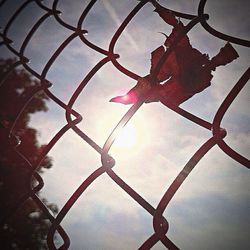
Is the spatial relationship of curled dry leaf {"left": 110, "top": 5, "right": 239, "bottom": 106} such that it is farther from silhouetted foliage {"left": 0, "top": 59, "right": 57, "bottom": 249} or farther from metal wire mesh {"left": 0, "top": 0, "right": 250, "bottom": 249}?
silhouetted foliage {"left": 0, "top": 59, "right": 57, "bottom": 249}

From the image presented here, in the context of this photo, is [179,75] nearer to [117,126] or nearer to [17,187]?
[117,126]

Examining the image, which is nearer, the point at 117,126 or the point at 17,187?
the point at 117,126

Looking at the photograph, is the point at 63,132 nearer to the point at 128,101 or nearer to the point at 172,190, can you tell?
the point at 128,101

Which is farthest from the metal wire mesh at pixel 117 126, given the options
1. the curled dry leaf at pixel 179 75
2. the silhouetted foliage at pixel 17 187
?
the silhouetted foliage at pixel 17 187

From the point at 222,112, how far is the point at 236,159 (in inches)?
4.2

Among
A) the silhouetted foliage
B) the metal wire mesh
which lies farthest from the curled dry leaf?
the silhouetted foliage

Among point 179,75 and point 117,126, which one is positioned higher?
point 179,75

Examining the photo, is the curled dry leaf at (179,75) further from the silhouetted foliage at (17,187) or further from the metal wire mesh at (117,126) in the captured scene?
the silhouetted foliage at (17,187)

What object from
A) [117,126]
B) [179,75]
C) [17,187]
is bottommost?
[17,187]

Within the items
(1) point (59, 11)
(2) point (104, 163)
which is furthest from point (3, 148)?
(2) point (104, 163)

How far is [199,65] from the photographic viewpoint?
717 mm

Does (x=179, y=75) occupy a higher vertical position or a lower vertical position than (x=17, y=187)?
higher

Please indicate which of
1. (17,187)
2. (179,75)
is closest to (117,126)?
(179,75)

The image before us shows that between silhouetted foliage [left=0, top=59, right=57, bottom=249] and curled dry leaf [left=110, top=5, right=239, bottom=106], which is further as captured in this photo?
silhouetted foliage [left=0, top=59, right=57, bottom=249]
